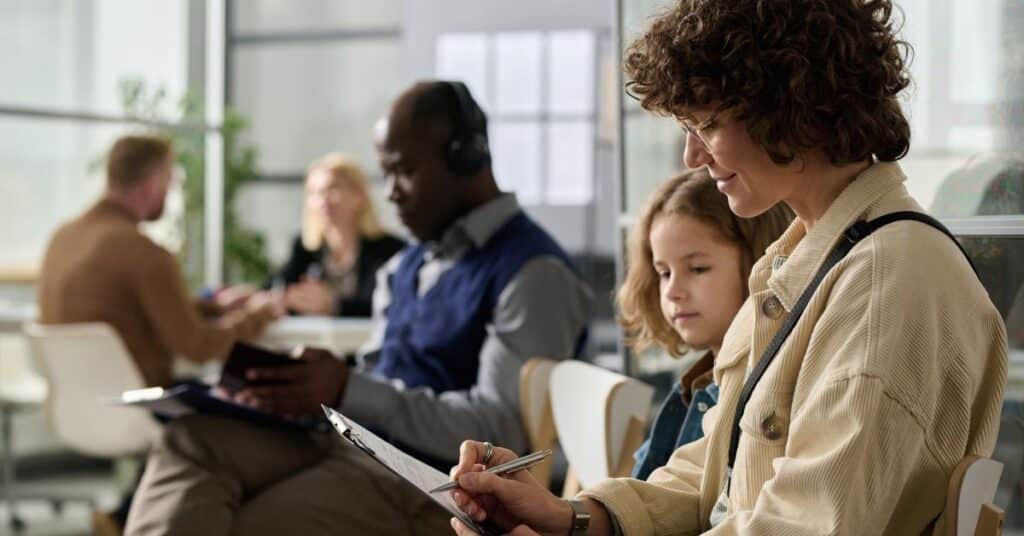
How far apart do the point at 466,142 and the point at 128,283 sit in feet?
6.97

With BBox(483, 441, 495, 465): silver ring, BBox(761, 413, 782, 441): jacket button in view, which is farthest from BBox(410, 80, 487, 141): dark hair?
BBox(761, 413, 782, 441): jacket button

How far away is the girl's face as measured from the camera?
70.7 inches

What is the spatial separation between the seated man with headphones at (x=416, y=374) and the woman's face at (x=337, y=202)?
2.40 meters

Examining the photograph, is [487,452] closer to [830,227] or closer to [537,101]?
[830,227]

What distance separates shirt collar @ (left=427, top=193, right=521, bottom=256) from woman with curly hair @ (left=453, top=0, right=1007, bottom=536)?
124 centimetres

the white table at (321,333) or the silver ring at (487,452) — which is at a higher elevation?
the silver ring at (487,452)

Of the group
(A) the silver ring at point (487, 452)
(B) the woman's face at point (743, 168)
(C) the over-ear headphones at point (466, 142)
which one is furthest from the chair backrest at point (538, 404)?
(B) the woman's face at point (743, 168)

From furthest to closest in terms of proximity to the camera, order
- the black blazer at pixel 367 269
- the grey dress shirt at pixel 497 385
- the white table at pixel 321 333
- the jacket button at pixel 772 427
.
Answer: the black blazer at pixel 367 269 → the white table at pixel 321 333 → the grey dress shirt at pixel 497 385 → the jacket button at pixel 772 427

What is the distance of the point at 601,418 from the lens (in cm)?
207

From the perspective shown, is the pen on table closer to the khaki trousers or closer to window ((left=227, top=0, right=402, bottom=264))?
the khaki trousers

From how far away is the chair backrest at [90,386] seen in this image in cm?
434

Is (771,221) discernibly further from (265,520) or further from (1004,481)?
(265,520)

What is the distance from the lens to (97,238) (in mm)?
4523

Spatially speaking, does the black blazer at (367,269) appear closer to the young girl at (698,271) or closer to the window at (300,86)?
the window at (300,86)
